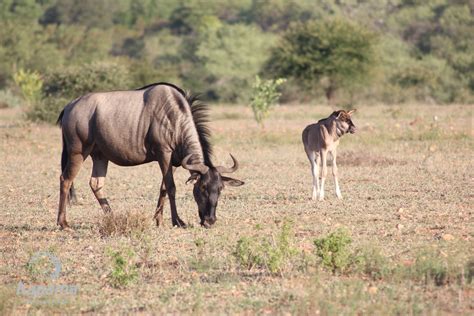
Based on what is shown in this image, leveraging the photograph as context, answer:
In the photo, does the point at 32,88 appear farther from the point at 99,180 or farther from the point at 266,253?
the point at 266,253

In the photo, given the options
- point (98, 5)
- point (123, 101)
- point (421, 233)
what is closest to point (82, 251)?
point (123, 101)

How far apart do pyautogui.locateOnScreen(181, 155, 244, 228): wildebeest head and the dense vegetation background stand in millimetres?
18910

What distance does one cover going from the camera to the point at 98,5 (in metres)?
83.8

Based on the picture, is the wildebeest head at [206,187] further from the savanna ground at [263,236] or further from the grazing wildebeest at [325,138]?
the grazing wildebeest at [325,138]

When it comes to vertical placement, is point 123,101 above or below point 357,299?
above

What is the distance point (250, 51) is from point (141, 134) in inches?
1774

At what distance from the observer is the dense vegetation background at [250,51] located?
40.8 meters

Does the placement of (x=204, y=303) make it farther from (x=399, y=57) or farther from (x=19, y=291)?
(x=399, y=57)

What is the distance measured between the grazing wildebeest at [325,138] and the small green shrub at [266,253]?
4.69m

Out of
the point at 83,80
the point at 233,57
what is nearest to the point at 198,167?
the point at 83,80

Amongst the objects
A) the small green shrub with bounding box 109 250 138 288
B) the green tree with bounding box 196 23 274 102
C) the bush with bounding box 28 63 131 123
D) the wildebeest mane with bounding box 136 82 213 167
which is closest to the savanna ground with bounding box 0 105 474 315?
the small green shrub with bounding box 109 250 138 288

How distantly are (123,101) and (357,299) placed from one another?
5.52 meters

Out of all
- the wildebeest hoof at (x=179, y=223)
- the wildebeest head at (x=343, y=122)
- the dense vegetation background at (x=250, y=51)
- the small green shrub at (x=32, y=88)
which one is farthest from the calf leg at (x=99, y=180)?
the small green shrub at (x=32, y=88)

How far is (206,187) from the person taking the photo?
10914 mm
